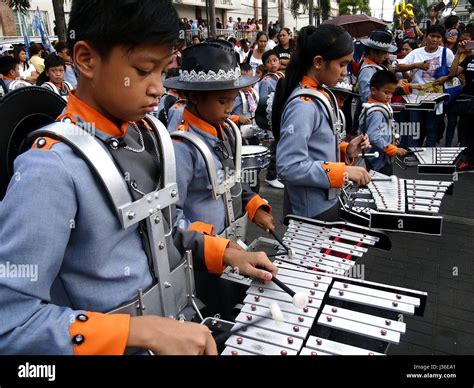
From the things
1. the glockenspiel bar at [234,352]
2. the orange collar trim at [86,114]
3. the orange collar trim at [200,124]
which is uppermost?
the orange collar trim at [86,114]

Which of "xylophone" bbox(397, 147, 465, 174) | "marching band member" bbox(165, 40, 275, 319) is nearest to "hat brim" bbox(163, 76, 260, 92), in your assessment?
"marching band member" bbox(165, 40, 275, 319)

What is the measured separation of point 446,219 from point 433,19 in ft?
27.0

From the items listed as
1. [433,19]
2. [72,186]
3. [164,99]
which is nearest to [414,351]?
[72,186]

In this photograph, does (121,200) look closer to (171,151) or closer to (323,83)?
(171,151)

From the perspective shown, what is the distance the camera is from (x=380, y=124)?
4.54m

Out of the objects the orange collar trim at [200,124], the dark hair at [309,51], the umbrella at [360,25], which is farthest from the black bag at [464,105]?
the umbrella at [360,25]

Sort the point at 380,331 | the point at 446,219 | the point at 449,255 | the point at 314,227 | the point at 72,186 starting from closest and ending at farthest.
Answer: the point at 72,186 < the point at 380,331 < the point at 314,227 < the point at 449,255 < the point at 446,219

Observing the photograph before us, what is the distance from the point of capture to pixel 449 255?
13.9 feet

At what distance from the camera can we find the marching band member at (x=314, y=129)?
2523 mm

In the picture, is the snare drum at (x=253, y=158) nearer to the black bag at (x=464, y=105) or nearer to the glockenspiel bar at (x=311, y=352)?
the glockenspiel bar at (x=311, y=352)

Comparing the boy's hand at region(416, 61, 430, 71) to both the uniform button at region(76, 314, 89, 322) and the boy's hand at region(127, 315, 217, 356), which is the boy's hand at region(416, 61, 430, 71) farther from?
the uniform button at region(76, 314, 89, 322)

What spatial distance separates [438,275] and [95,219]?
363 centimetres

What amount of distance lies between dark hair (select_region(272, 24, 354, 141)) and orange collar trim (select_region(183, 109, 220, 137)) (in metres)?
0.88

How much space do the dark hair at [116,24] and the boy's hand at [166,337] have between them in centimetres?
79
